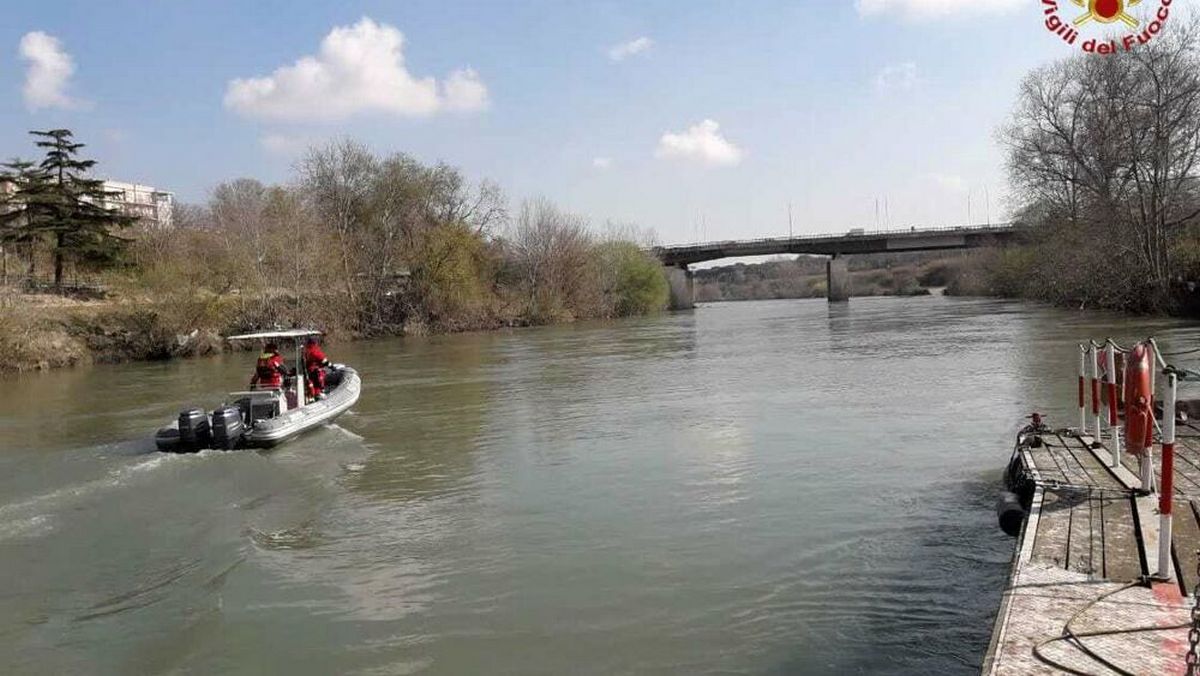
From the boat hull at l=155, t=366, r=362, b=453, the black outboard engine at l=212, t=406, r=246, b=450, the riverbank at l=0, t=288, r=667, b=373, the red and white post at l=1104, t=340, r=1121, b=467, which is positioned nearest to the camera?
the red and white post at l=1104, t=340, r=1121, b=467

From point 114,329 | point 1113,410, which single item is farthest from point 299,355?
point 114,329

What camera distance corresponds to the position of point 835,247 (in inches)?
3275

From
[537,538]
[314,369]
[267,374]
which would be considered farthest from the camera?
[314,369]

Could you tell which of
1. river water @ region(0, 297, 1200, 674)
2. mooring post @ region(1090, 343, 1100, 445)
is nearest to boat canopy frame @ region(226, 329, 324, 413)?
river water @ region(0, 297, 1200, 674)

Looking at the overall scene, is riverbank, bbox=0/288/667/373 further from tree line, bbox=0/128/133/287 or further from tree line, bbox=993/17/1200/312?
tree line, bbox=993/17/1200/312

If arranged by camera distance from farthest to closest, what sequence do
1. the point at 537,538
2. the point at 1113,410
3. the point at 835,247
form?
1. the point at 835,247
2. the point at 537,538
3. the point at 1113,410

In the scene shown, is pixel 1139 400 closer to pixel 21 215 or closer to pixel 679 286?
pixel 21 215

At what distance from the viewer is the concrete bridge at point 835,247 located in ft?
257

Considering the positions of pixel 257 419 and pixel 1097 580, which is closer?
pixel 1097 580

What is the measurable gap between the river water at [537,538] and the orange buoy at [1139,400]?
173 centimetres

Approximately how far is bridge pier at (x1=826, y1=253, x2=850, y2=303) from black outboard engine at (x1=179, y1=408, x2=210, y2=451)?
76765 millimetres

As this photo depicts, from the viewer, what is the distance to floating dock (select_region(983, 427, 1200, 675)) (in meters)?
4.31

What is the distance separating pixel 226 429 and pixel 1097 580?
12698 mm

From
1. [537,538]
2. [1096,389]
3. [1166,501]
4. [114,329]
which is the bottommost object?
[537,538]
